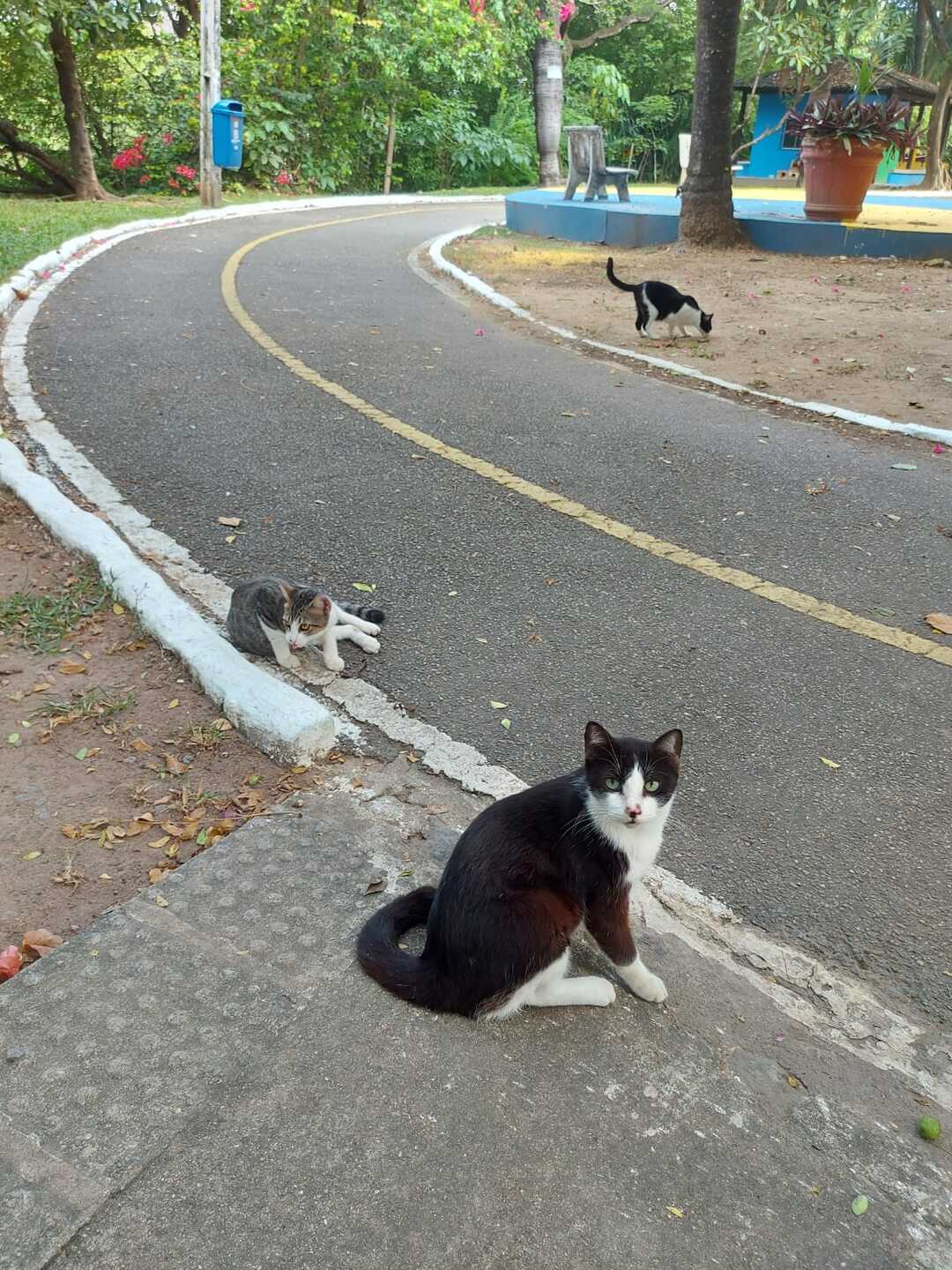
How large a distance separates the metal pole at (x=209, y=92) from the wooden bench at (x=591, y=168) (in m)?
7.07

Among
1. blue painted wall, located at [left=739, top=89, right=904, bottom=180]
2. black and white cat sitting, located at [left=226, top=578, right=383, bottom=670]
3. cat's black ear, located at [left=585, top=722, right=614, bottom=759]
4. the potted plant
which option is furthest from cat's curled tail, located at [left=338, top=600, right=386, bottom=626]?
blue painted wall, located at [left=739, top=89, right=904, bottom=180]

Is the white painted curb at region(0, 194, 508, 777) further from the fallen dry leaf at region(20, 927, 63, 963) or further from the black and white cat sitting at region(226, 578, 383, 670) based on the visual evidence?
the fallen dry leaf at region(20, 927, 63, 963)

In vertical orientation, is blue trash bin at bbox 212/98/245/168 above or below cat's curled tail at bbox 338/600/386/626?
above

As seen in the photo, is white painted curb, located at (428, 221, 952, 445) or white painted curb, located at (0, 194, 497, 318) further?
white painted curb, located at (0, 194, 497, 318)

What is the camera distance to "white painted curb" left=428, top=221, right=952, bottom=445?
695cm

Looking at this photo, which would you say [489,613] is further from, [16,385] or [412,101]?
[412,101]

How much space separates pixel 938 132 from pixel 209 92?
17740 millimetres

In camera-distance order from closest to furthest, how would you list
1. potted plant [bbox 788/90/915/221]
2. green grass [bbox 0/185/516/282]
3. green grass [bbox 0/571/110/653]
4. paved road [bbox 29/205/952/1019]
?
paved road [bbox 29/205/952/1019] → green grass [bbox 0/571/110/653] → green grass [bbox 0/185/516/282] → potted plant [bbox 788/90/915/221]

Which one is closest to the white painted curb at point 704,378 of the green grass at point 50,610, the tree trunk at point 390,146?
the green grass at point 50,610

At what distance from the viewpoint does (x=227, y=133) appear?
19.6 meters

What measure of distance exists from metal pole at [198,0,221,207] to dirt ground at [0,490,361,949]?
17999 mm

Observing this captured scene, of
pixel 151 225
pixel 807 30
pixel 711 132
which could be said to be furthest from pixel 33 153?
pixel 807 30

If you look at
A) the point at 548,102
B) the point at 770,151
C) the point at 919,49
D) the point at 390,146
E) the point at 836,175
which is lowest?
the point at 836,175

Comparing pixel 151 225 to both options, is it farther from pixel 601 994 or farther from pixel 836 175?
pixel 601 994
